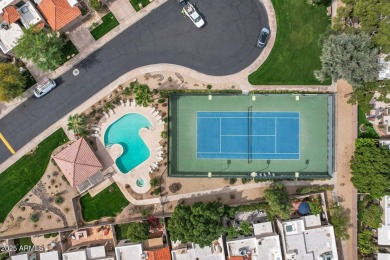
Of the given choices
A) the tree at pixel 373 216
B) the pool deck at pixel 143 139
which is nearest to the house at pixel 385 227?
the tree at pixel 373 216

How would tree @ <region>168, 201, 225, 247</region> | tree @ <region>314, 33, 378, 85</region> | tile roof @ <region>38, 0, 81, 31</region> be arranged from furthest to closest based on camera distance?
tile roof @ <region>38, 0, 81, 31</region>
tree @ <region>168, 201, 225, 247</region>
tree @ <region>314, 33, 378, 85</region>

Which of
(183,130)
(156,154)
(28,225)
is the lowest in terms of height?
(28,225)

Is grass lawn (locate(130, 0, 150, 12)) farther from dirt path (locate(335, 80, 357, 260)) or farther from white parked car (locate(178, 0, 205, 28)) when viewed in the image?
dirt path (locate(335, 80, 357, 260))

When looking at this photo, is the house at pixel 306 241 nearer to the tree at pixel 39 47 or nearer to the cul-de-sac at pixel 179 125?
the cul-de-sac at pixel 179 125

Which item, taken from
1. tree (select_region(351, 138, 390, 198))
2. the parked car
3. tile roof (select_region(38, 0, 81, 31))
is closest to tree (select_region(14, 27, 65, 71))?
tile roof (select_region(38, 0, 81, 31))

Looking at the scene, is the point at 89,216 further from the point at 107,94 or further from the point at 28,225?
the point at 107,94

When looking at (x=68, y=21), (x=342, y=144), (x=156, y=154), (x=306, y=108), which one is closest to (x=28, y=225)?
(x=156, y=154)

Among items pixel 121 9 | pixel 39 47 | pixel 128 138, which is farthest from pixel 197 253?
pixel 121 9
